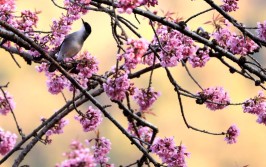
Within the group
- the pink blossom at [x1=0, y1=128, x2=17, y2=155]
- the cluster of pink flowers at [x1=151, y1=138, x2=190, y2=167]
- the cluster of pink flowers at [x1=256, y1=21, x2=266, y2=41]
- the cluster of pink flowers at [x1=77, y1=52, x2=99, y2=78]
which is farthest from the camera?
the cluster of pink flowers at [x1=256, y1=21, x2=266, y2=41]

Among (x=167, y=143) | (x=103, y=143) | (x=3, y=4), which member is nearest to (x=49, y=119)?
(x=103, y=143)

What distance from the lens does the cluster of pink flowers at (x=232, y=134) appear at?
6.89 metres

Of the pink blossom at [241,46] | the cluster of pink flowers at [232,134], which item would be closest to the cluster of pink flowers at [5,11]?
the pink blossom at [241,46]

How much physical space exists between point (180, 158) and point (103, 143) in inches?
42.8

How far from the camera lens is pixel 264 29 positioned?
5859mm

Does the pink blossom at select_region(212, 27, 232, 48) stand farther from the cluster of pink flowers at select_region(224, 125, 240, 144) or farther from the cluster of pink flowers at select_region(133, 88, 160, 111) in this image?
the cluster of pink flowers at select_region(133, 88, 160, 111)

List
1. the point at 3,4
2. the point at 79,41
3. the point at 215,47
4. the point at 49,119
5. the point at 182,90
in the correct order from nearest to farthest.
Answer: the point at 215,47
the point at 182,90
the point at 79,41
the point at 3,4
the point at 49,119

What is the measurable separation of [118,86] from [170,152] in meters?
1.33

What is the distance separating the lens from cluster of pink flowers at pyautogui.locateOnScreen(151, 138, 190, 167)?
573 cm

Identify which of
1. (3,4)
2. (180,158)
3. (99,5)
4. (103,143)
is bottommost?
(180,158)

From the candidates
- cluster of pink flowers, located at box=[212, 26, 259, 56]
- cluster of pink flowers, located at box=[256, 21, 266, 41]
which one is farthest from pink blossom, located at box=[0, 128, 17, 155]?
cluster of pink flowers, located at box=[256, 21, 266, 41]

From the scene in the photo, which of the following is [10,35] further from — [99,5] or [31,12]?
[31,12]

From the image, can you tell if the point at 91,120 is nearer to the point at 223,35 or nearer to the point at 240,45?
the point at 240,45

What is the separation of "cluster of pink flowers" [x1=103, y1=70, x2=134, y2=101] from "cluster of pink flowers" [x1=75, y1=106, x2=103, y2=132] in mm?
1106
